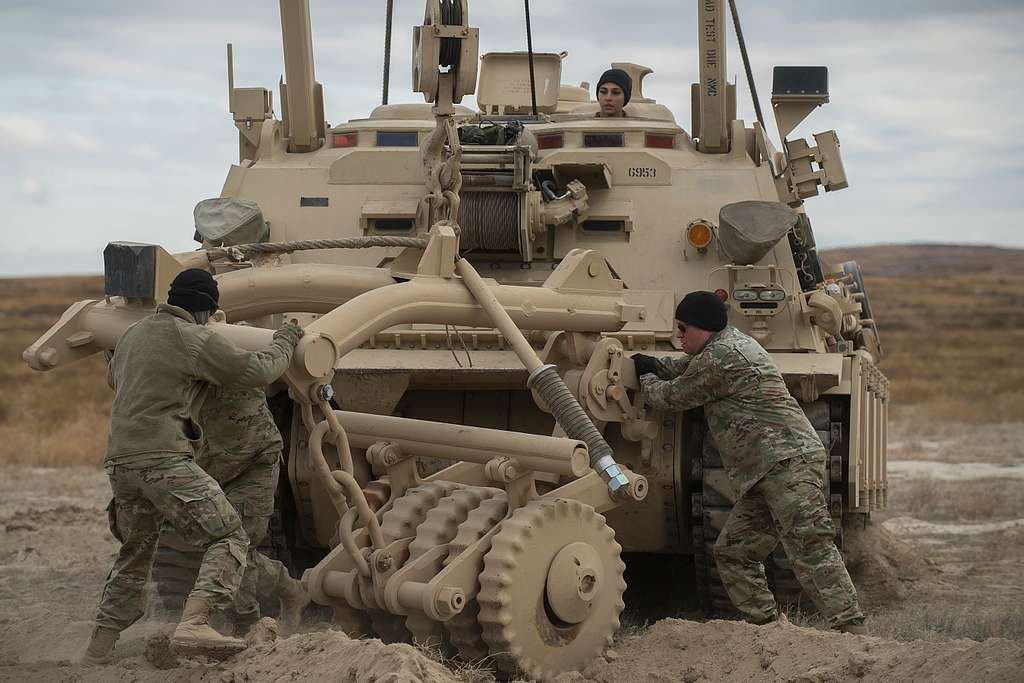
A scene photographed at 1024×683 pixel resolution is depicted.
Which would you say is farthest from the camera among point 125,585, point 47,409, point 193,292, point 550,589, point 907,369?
point 907,369

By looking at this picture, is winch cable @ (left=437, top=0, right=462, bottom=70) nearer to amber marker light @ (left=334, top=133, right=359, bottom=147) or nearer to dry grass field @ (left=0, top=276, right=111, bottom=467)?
amber marker light @ (left=334, top=133, right=359, bottom=147)

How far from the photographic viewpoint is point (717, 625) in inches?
279

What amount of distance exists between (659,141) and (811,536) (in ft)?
10.2

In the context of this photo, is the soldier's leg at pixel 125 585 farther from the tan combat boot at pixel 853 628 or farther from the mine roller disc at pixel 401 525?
the tan combat boot at pixel 853 628

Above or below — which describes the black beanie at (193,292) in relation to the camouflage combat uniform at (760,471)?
above

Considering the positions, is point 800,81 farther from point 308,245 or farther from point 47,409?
point 47,409

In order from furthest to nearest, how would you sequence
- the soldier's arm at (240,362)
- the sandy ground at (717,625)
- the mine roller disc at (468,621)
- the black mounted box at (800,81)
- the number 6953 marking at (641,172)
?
1. the black mounted box at (800,81)
2. the number 6953 marking at (641,172)
3. the mine roller disc at (468,621)
4. the soldier's arm at (240,362)
5. the sandy ground at (717,625)

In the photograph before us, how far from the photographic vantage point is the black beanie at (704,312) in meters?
7.65

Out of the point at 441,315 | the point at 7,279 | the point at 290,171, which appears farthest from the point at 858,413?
the point at 7,279

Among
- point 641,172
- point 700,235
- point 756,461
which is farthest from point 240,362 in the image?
point 641,172

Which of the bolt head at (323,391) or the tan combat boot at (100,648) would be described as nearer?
the bolt head at (323,391)

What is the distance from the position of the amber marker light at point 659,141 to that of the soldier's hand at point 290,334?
3850mm

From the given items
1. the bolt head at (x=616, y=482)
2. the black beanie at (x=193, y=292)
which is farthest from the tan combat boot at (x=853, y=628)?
the black beanie at (x=193, y=292)

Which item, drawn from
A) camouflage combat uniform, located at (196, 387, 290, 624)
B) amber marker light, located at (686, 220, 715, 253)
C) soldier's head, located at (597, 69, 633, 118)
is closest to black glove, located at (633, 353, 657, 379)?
amber marker light, located at (686, 220, 715, 253)
